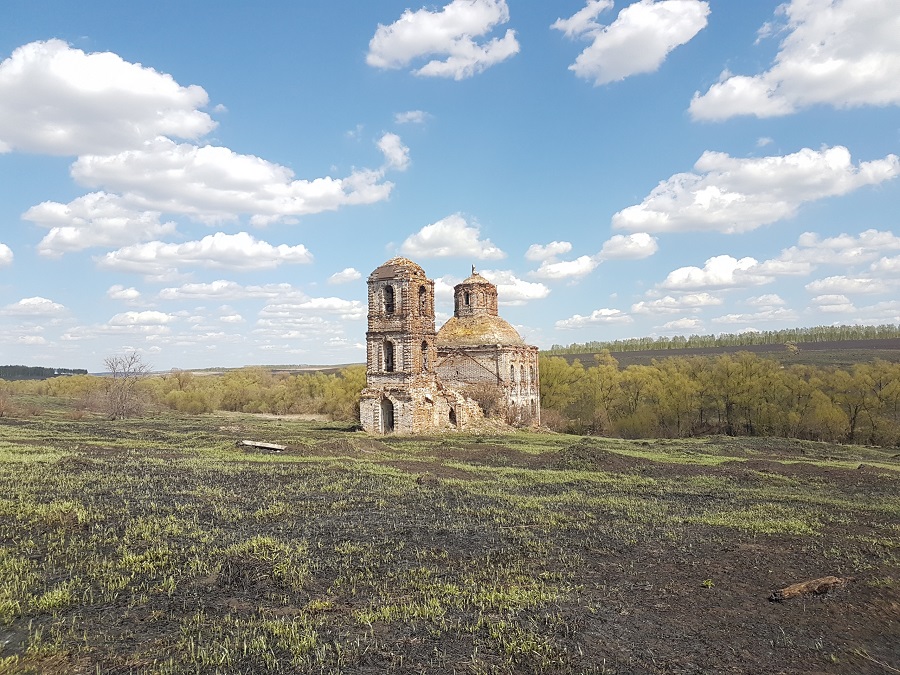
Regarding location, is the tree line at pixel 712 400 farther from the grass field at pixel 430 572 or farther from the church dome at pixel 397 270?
the grass field at pixel 430 572

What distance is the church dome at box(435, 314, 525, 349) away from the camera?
41469 mm

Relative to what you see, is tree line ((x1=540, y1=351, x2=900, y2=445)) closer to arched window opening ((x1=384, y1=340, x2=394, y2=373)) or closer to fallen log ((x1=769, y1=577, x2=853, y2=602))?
arched window opening ((x1=384, y1=340, x2=394, y2=373))

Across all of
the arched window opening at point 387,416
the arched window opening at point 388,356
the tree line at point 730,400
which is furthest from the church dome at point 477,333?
the arched window opening at point 387,416

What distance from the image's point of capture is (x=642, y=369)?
51938 mm

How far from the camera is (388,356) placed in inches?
1336

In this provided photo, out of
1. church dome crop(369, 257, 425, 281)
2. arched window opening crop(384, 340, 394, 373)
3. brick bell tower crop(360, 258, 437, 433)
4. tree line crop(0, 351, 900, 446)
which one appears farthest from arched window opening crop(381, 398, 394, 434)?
tree line crop(0, 351, 900, 446)

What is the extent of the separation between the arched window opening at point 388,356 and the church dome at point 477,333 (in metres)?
8.92

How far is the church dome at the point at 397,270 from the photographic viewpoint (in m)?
33.0

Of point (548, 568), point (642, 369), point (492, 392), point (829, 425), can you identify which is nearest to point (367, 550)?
point (548, 568)

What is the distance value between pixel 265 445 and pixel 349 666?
66.4ft

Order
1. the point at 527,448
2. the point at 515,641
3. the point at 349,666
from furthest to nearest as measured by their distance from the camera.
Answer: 1. the point at 527,448
2. the point at 515,641
3. the point at 349,666

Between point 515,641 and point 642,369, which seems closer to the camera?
point 515,641

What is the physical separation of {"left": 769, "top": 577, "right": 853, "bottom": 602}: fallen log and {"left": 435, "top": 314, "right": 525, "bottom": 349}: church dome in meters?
32.5

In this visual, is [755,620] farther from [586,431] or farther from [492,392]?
[586,431]
